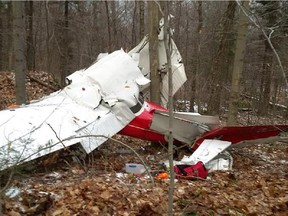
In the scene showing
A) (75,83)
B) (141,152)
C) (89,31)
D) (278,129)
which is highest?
(89,31)

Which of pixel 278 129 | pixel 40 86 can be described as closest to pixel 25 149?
pixel 278 129

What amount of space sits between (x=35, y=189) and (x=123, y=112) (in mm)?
2533

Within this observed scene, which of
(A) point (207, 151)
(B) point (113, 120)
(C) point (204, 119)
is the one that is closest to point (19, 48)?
(B) point (113, 120)

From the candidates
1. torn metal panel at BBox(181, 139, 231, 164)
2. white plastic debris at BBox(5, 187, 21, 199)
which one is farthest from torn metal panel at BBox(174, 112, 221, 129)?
white plastic debris at BBox(5, 187, 21, 199)

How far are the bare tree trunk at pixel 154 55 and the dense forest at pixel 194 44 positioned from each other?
4.14 m

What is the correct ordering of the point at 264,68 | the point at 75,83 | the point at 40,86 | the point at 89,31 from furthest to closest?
the point at 89,31
the point at 264,68
the point at 40,86
the point at 75,83

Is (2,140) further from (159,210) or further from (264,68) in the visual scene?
(264,68)

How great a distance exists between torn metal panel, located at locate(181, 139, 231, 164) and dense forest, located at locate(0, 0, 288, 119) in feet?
22.3

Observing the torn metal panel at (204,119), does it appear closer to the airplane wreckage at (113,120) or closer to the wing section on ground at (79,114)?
the airplane wreckage at (113,120)

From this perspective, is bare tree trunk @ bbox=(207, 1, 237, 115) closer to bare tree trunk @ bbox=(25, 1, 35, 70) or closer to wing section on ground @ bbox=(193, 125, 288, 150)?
wing section on ground @ bbox=(193, 125, 288, 150)

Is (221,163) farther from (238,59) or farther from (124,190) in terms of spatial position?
(238,59)

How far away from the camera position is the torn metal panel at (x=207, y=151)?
6652mm

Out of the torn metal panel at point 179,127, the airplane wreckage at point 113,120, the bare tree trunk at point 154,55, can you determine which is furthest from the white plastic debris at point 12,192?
the bare tree trunk at point 154,55

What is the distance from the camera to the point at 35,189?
498 cm
